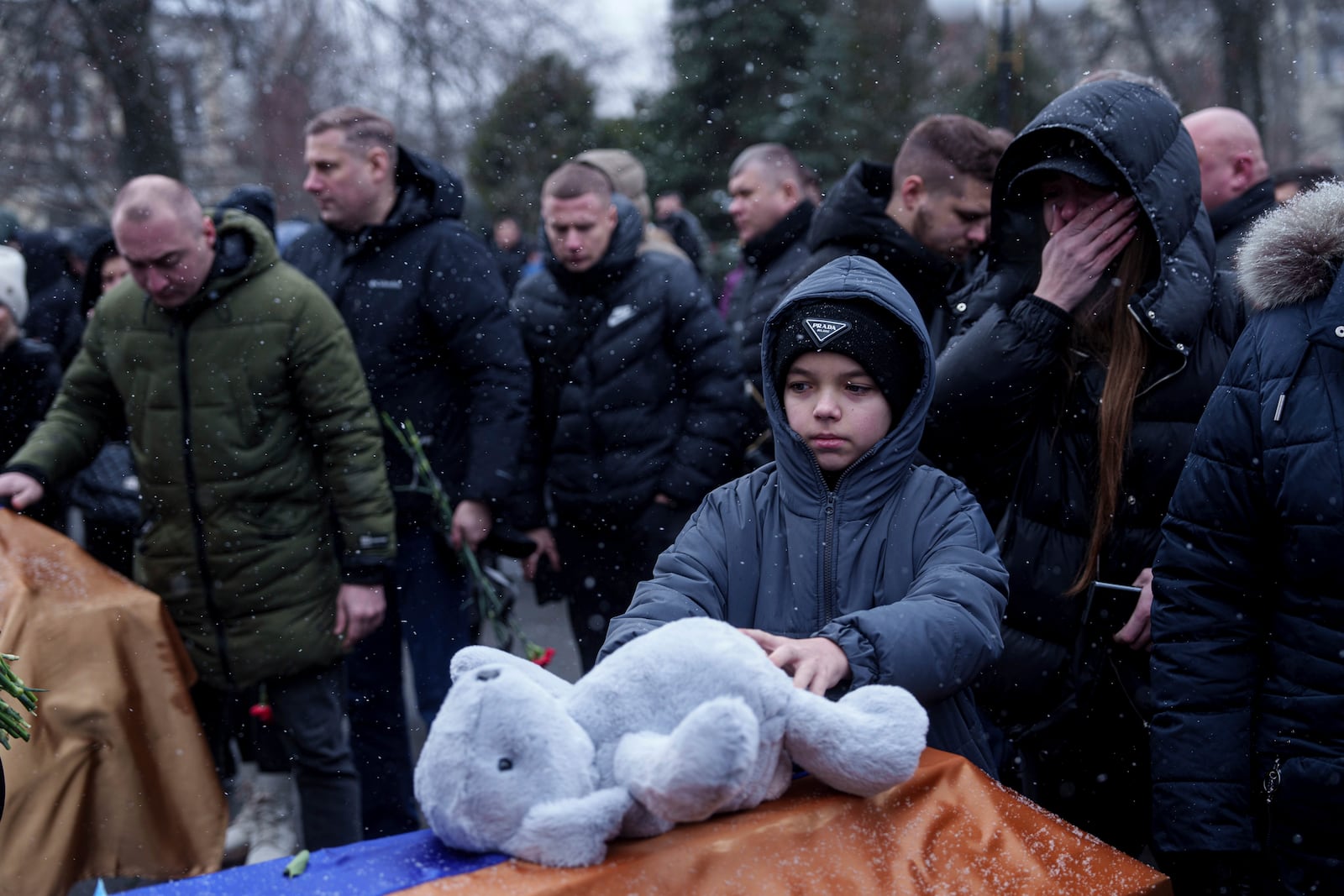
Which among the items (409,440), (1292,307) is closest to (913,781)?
(1292,307)

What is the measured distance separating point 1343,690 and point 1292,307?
2.43 feet

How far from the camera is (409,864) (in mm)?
1834

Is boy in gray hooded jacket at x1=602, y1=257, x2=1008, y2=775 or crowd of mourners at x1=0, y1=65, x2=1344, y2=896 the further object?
crowd of mourners at x1=0, y1=65, x2=1344, y2=896

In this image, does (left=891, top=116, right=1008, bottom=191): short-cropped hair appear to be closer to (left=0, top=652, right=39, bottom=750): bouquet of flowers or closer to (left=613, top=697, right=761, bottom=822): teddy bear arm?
(left=613, top=697, right=761, bottom=822): teddy bear arm

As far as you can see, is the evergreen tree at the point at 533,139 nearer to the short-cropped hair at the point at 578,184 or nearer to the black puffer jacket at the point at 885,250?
the short-cropped hair at the point at 578,184

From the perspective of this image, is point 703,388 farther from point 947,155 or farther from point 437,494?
point 947,155

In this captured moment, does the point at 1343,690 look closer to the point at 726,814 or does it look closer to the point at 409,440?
the point at 726,814

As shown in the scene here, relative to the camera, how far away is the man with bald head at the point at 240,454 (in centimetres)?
439

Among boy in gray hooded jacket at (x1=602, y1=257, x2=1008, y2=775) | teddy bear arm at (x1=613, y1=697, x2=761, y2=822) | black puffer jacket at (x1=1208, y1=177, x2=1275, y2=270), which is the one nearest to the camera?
teddy bear arm at (x1=613, y1=697, x2=761, y2=822)

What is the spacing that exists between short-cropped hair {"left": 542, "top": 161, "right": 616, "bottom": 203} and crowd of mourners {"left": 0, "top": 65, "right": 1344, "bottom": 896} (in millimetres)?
20

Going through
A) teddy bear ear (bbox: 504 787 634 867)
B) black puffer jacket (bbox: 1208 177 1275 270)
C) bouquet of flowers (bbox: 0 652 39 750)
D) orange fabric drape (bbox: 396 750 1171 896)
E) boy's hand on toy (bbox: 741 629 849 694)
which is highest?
black puffer jacket (bbox: 1208 177 1275 270)

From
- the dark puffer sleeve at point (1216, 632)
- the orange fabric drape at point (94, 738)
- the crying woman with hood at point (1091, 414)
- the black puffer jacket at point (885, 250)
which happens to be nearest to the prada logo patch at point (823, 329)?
the crying woman with hood at point (1091, 414)

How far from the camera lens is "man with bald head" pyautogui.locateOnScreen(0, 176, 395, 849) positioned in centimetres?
439

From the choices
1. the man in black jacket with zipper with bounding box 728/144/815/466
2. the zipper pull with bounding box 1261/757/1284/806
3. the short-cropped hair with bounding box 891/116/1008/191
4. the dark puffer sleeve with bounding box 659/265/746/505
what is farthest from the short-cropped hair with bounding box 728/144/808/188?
the zipper pull with bounding box 1261/757/1284/806
